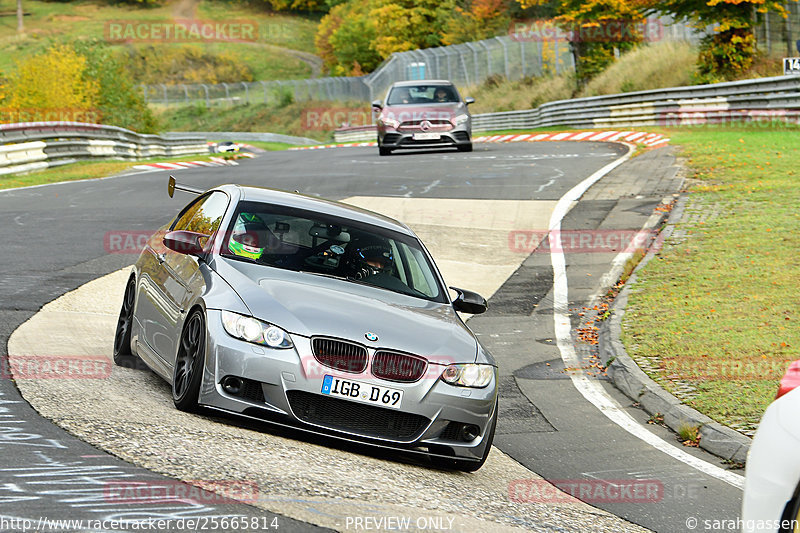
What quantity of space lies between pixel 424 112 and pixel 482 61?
115 feet

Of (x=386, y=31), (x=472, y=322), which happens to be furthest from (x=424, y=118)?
(x=386, y=31)

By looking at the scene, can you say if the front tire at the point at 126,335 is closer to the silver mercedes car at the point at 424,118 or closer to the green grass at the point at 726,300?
the green grass at the point at 726,300

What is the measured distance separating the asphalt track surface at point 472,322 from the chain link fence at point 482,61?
1413 cm

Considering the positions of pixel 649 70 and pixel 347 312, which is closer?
pixel 347 312

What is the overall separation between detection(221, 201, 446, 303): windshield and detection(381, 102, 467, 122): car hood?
2047 cm

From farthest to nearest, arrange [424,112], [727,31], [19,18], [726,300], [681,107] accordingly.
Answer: [19,18] < [727,31] < [681,107] < [424,112] < [726,300]

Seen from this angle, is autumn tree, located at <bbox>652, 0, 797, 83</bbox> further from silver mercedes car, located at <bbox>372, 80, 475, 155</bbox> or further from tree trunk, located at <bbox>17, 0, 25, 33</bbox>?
tree trunk, located at <bbox>17, 0, 25, 33</bbox>

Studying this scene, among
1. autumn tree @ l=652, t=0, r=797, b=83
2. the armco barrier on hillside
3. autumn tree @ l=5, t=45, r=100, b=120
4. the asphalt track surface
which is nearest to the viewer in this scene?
Answer: the asphalt track surface

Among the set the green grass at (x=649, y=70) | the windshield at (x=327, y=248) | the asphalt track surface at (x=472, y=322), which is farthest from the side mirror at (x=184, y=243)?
the green grass at (x=649, y=70)

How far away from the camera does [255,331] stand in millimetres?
6633

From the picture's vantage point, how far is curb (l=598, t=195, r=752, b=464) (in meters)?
7.82

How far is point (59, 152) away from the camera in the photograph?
2900 centimetres

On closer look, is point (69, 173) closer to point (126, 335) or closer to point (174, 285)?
point (126, 335)

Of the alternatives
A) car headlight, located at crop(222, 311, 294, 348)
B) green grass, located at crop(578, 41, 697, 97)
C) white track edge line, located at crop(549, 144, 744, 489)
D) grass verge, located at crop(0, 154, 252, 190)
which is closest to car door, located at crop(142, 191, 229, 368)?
car headlight, located at crop(222, 311, 294, 348)
